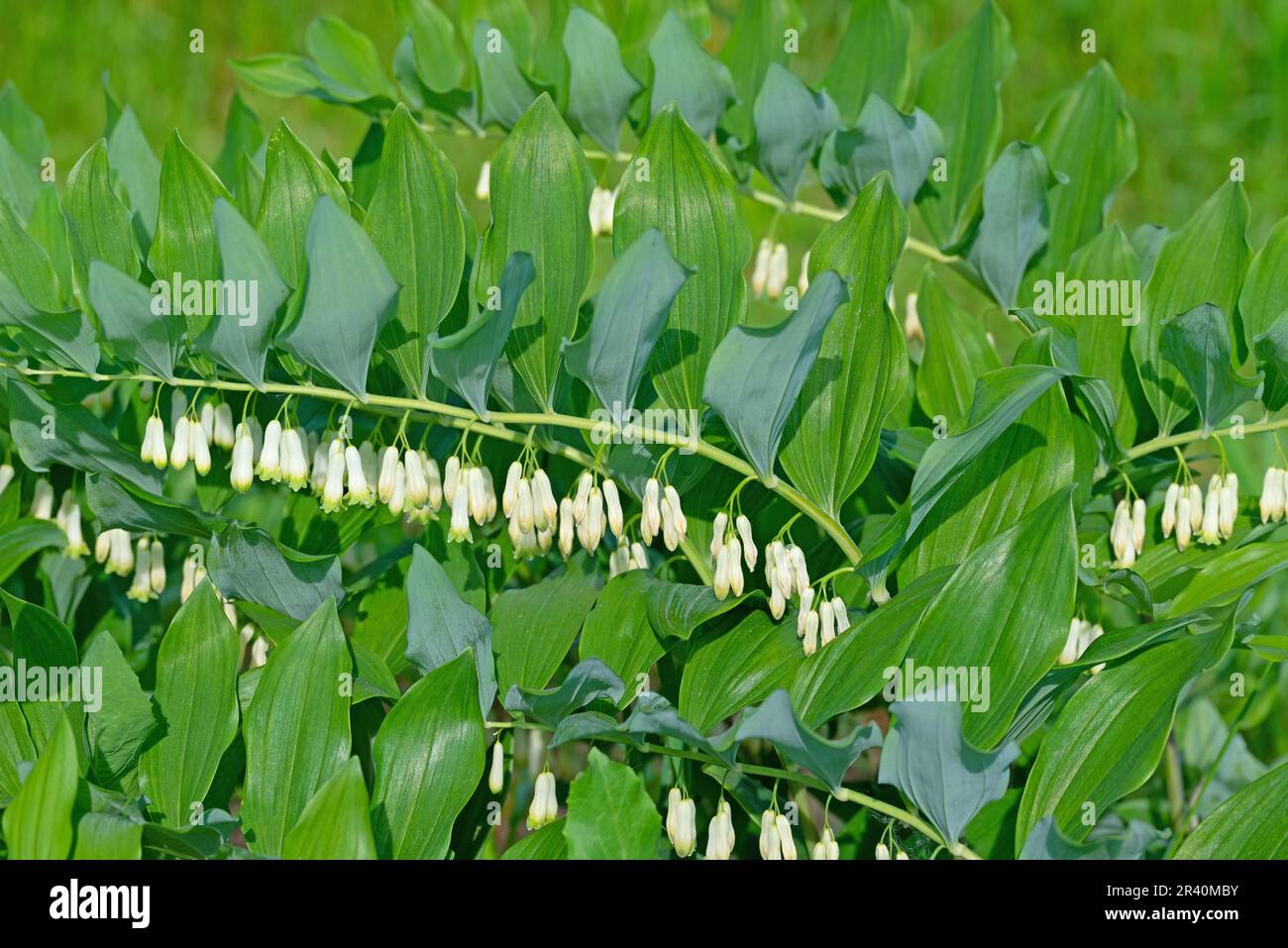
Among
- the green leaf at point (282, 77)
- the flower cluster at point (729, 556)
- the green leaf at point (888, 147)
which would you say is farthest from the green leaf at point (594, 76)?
the flower cluster at point (729, 556)

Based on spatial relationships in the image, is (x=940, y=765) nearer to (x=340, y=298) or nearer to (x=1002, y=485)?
(x=1002, y=485)

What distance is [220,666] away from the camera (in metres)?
1.38

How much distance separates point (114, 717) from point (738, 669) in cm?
69

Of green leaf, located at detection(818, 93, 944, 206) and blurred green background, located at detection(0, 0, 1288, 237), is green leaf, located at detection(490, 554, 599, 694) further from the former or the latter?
blurred green background, located at detection(0, 0, 1288, 237)

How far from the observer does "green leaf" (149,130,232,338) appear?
1.41m

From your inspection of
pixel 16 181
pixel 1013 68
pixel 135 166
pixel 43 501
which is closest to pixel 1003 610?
pixel 43 501

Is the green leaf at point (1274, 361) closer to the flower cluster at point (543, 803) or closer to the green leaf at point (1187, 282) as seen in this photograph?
the green leaf at point (1187, 282)

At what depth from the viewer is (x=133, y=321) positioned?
1.32 m

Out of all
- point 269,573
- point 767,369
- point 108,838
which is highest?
point 767,369

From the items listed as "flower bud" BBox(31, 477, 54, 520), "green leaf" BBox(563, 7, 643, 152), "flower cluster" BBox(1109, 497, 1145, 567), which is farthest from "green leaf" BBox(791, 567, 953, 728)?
"flower bud" BBox(31, 477, 54, 520)

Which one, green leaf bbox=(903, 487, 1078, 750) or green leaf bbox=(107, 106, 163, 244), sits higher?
green leaf bbox=(107, 106, 163, 244)

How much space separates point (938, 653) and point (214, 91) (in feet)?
17.8

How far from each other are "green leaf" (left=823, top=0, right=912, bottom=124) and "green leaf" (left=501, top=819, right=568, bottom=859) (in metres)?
1.20
